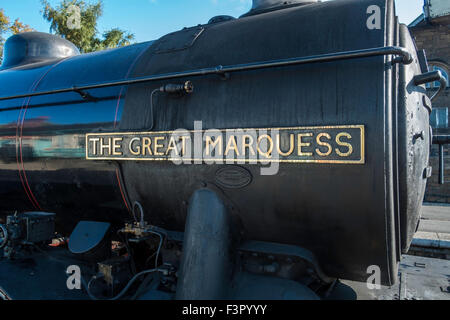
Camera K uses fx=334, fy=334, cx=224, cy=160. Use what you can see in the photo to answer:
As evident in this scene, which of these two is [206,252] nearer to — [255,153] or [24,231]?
[255,153]

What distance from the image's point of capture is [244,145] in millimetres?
1910

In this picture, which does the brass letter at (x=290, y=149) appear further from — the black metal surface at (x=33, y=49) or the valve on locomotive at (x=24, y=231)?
the black metal surface at (x=33, y=49)

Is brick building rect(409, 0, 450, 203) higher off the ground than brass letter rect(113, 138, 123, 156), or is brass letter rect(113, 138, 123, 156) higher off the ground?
brick building rect(409, 0, 450, 203)

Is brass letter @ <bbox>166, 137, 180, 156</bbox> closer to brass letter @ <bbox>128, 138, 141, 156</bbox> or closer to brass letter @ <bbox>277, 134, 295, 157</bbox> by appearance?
brass letter @ <bbox>128, 138, 141, 156</bbox>

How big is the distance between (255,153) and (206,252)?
2.12 feet

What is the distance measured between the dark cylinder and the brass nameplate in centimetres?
30

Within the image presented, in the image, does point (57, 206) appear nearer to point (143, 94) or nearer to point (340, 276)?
point (143, 94)

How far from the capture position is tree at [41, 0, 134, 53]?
1523 cm

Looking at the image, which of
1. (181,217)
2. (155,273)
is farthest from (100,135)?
(155,273)

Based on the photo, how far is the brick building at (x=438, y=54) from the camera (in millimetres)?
12742

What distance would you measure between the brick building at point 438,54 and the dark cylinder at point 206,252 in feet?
43.6

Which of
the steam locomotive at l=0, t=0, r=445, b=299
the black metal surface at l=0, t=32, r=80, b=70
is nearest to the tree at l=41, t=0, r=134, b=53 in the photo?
the black metal surface at l=0, t=32, r=80, b=70

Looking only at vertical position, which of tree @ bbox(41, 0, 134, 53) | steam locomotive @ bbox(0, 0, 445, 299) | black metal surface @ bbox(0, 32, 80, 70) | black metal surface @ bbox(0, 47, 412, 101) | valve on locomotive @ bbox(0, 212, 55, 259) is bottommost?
valve on locomotive @ bbox(0, 212, 55, 259)
